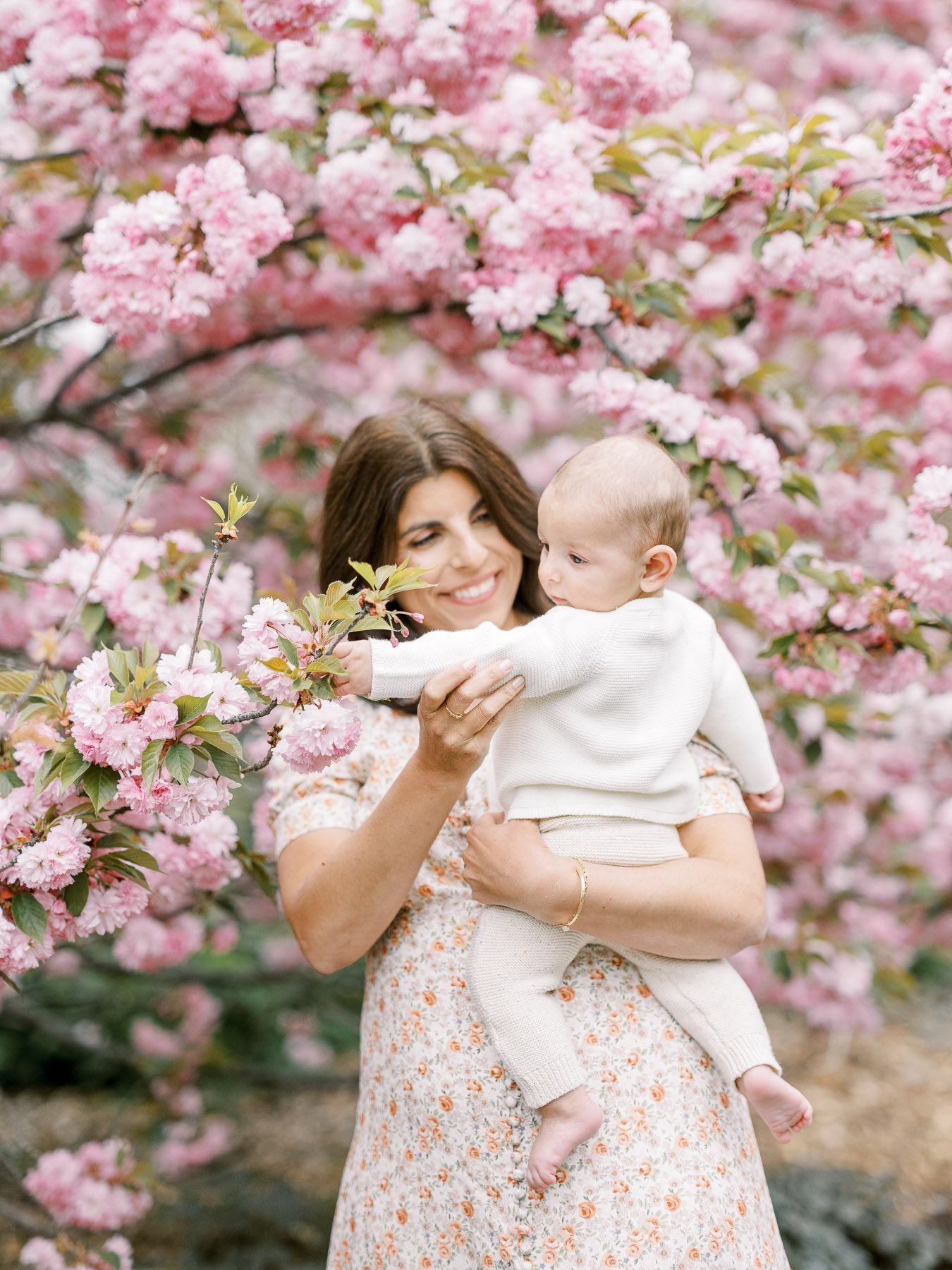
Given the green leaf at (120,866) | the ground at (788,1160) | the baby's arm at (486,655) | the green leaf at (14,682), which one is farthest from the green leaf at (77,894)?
the ground at (788,1160)

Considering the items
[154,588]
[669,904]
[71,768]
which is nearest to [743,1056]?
[669,904]

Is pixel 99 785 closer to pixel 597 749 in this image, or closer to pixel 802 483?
pixel 597 749

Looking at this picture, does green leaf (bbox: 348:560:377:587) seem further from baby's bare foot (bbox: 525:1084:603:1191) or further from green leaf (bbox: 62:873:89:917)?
baby's bare foot (bbox: 525:1084:603:1191)

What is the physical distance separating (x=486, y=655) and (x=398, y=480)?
0.63m

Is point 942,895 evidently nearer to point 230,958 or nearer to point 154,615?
point 230,958

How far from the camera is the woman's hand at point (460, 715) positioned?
1350mm

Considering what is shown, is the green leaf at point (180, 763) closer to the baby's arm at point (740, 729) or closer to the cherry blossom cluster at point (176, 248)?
the baby's arm at point (740, 729)

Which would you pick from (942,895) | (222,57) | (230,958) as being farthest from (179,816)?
(942,895)

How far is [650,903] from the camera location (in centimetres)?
146

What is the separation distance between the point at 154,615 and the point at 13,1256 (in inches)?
93.7

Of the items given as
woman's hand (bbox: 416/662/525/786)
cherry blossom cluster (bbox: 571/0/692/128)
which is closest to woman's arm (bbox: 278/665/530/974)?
woman's hand (bbox: 416/662/525/786)

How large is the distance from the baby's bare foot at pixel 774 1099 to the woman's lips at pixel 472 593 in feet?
2.86

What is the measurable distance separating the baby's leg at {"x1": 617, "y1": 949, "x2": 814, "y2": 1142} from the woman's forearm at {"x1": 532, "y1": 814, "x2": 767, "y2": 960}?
4 cm

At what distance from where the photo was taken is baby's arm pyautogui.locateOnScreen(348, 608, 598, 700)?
1.34 metres
